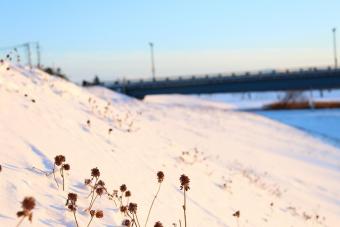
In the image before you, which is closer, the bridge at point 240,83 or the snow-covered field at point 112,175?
the snow-covered field at point 112,175

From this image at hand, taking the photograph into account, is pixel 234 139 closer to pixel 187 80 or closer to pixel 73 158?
pixel 73 158

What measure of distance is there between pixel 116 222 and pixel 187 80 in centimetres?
6780

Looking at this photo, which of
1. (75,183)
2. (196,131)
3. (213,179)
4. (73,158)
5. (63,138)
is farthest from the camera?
(196,131)

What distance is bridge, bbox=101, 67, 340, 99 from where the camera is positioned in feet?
224

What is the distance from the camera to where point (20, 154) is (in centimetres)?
730

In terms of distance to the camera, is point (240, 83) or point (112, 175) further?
point (240, 83)

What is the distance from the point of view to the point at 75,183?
Answer: 706cm

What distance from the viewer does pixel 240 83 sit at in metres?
71.8

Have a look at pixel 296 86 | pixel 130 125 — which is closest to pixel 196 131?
pixel 130 125

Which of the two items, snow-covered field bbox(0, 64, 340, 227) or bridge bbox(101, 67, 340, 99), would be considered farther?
bridge bbox(101, 67, 340, 99)

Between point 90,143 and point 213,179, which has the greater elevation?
point 90,143

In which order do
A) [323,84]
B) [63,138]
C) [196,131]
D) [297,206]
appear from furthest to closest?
[323,84] < [196,131] < [297,206] < [63,138]

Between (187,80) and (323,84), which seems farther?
(187,80)

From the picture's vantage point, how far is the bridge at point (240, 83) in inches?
2692
